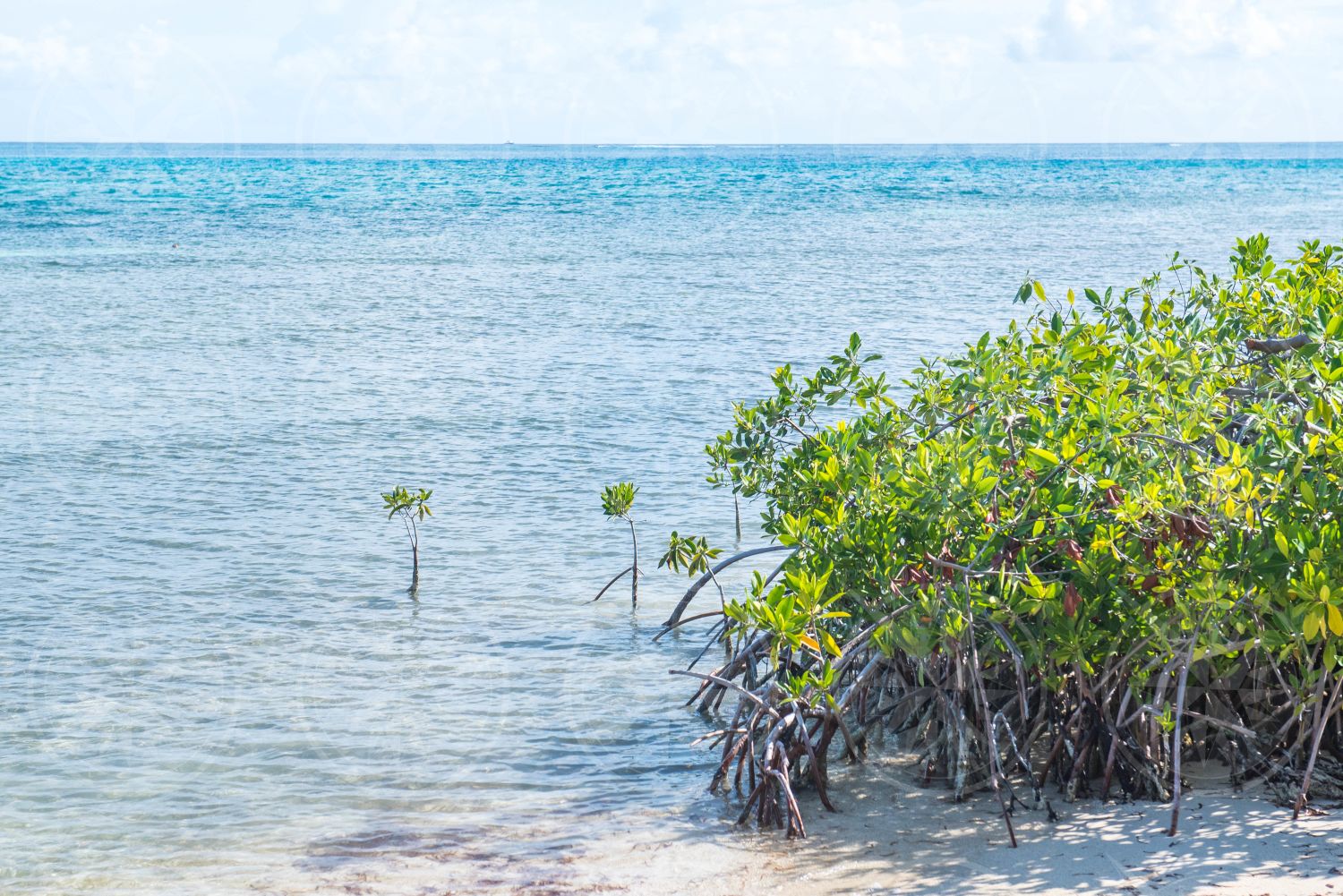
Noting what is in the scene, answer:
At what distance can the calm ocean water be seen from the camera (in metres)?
6.18

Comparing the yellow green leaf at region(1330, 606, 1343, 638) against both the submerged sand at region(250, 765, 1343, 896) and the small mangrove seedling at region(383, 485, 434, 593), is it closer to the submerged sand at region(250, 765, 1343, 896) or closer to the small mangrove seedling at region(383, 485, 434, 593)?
the submerged sand at region(250, 765, 1343, 896)

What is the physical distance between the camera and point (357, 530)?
10.8m

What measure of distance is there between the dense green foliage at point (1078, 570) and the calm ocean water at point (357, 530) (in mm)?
1262

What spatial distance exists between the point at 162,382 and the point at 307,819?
12660 millimetres

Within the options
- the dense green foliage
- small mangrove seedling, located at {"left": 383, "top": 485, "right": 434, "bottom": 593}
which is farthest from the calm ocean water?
the dense green foliage

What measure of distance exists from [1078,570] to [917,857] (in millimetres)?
1354

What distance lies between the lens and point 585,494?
1180cm

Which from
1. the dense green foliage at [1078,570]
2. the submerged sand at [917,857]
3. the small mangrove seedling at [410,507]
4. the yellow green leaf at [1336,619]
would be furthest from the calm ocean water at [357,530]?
the yellow green leaf at [1336,619]

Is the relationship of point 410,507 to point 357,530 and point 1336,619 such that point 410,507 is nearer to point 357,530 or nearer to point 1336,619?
point 357,530

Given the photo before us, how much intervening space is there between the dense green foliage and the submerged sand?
19 cm

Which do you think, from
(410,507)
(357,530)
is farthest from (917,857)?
(357,530)

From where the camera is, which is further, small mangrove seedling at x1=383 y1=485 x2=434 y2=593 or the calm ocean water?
small mangrove seedling at x1=383 y1=485 x2=434 y2=593

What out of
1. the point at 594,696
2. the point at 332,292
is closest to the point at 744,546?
the point at 594,696

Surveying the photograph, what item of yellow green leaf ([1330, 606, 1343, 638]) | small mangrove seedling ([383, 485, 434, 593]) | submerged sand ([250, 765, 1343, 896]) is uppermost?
yellow green leaf ([1330, 606, 1343, 638])
